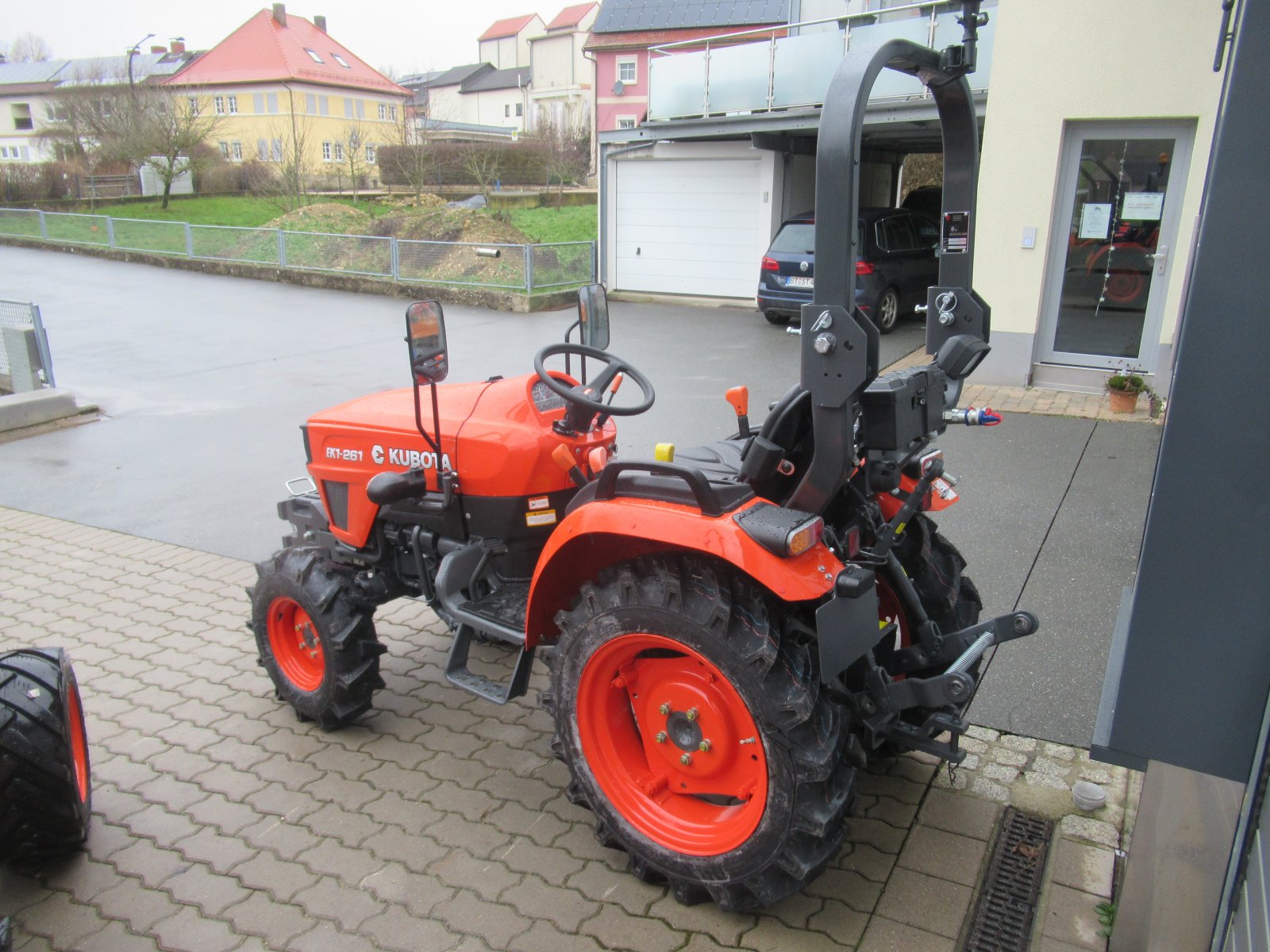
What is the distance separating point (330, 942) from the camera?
100.0 inches

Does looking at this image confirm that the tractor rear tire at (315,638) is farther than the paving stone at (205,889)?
Yes

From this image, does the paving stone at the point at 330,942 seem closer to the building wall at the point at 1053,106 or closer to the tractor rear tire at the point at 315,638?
the tractor rear tire at the point at 315,638

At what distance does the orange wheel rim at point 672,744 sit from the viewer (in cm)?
252

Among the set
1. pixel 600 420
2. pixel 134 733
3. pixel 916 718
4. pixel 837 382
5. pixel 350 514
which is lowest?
pixel 134 733

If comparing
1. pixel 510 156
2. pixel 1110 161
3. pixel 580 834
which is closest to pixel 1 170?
pixel 510 156

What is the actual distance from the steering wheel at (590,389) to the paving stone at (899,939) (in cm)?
164

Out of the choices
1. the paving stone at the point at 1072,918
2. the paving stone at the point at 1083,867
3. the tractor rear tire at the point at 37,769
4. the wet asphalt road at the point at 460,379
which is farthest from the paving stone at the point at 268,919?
the wet asphalt road at the point at 460,379

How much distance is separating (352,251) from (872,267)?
375 inches

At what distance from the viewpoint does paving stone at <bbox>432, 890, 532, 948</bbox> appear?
2.55 meters

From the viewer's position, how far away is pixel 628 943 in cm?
250

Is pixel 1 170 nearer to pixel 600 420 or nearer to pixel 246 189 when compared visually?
pixel 246 189

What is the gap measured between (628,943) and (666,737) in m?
0.54

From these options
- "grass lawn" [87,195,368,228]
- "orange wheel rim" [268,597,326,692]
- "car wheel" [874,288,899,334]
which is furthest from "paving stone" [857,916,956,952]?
"grass lawn" [87,195,368,228]

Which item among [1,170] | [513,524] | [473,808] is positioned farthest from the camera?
[1,170]
